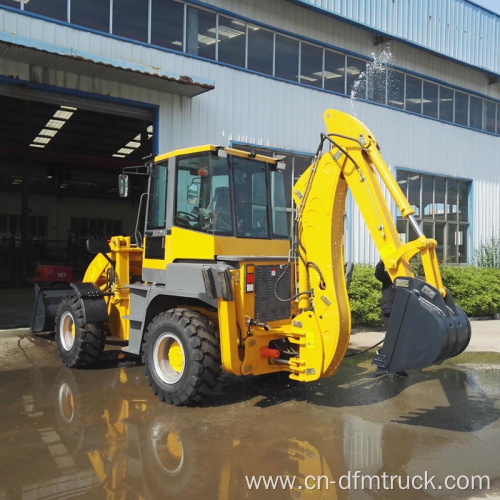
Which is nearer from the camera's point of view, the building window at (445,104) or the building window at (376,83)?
the building window at (376,83)

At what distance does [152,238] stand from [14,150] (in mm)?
16416

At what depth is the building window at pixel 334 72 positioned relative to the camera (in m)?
14.3

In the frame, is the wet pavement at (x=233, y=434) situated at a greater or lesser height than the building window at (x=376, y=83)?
lesser

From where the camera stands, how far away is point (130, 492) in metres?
3.97

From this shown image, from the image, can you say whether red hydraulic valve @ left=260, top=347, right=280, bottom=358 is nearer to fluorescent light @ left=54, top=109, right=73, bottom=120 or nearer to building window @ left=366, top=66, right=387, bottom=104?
building window @ left=366, top=66, right=387, bottom=104

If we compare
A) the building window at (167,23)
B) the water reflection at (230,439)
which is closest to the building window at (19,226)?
the building window at (167,23)

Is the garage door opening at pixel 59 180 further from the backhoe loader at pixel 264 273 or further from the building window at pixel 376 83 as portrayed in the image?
the backhoe loader at pixel 264 273

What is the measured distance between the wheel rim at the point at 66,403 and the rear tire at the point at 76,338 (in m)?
0.65

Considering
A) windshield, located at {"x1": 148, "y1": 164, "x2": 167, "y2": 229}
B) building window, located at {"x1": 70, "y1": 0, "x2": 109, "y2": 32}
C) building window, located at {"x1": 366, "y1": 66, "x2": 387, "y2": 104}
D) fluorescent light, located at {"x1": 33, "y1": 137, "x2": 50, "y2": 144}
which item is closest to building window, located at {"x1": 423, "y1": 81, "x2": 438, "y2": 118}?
building window, located at {"x1": 366, "y1": 66, "x2": 387, "y2": 104}

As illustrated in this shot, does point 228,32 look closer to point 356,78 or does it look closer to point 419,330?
point 356,78

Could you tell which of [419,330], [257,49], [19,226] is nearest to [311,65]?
[257,49]

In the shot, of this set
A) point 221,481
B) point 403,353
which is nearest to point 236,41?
point 403,353

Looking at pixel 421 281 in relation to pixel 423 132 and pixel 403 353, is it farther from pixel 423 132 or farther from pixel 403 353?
pixel 423 132

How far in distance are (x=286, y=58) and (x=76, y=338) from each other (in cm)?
890
